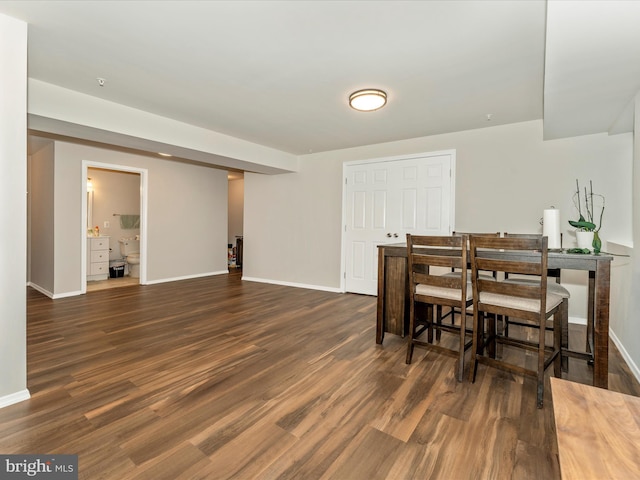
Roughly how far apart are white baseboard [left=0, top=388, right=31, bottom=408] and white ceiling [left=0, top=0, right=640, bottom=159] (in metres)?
2.37

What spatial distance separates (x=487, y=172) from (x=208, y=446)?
4.17 metres

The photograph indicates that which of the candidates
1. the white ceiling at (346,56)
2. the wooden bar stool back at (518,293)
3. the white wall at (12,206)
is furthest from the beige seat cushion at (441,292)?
the white wall at (12,206)

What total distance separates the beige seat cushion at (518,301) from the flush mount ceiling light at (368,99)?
1993mm

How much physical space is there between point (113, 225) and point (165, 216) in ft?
5.53

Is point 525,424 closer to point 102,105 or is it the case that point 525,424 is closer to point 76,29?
point 76,29

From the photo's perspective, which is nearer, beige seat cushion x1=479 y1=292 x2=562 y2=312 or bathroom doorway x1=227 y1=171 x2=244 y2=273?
beige seat cushion x1=479 y1=292 x2=562 y2=312

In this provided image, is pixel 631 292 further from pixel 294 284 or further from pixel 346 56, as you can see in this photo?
pixel 294 284

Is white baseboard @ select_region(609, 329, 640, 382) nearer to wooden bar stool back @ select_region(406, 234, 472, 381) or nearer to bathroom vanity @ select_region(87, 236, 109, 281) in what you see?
wooden bar stool back @ select_region(406, 234, 472, 381)

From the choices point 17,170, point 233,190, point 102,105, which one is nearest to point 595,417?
point 17,170

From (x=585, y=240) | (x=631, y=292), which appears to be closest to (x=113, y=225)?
(x=585, y=240)

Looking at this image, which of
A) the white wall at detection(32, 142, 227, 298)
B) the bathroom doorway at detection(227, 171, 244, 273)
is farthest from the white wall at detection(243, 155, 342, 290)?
the bathroom doorway at detection(227, 171, 244, 273)

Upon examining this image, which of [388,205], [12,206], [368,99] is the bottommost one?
[12,206]

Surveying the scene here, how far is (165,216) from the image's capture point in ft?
19.8

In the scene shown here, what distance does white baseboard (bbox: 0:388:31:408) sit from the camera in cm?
191
